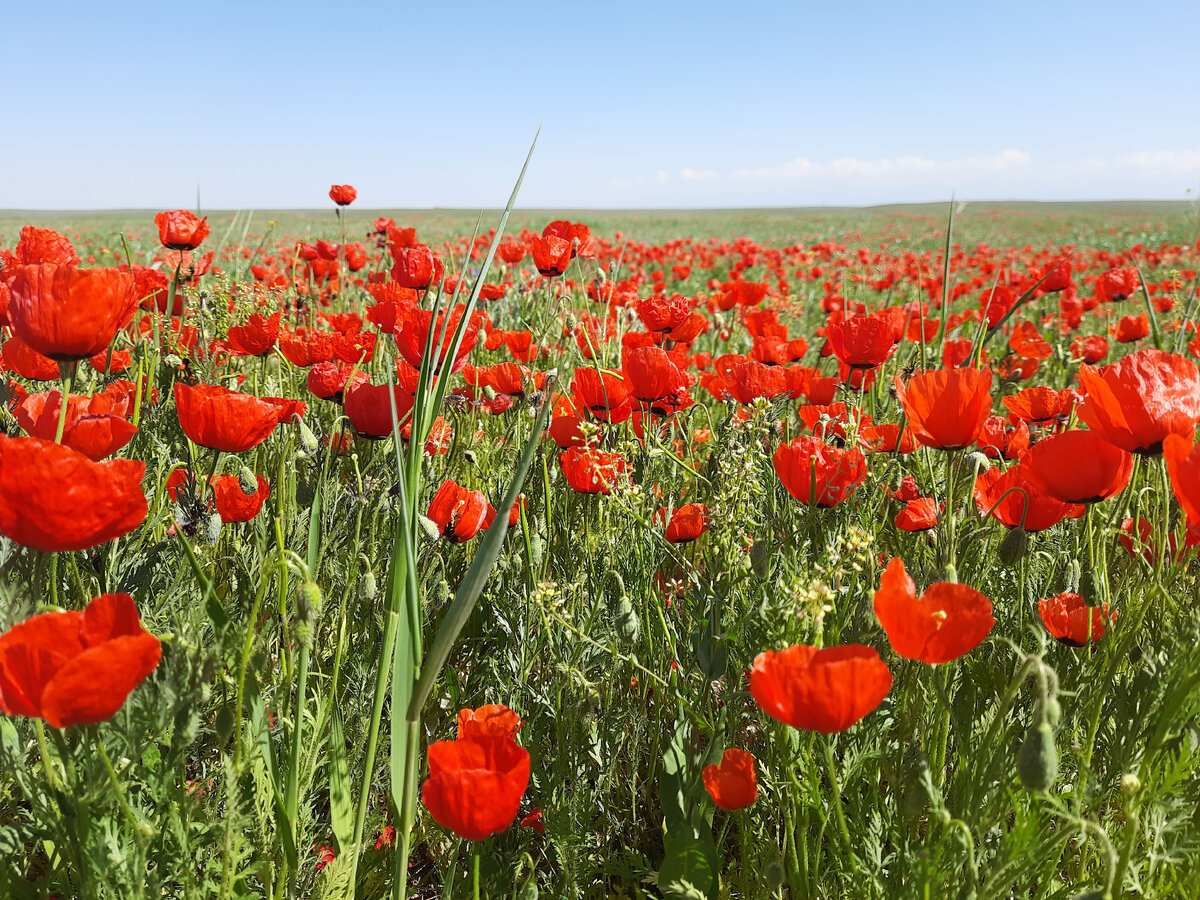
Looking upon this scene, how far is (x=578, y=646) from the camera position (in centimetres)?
166

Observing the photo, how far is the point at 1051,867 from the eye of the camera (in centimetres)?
119

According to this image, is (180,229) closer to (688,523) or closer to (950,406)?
(688,523)

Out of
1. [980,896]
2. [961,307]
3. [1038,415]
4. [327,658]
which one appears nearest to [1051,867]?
[980,896]

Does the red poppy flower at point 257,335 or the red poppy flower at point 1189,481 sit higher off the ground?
the red poppy flower at point 257,335

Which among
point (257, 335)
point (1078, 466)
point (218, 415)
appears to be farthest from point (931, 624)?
point (257, 335)

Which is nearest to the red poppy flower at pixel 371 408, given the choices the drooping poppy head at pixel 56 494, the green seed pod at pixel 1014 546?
the drooping poppy head at pixel 56 494

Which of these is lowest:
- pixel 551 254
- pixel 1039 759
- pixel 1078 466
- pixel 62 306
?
pixel 1039 759

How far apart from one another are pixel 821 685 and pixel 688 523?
2.71 feet

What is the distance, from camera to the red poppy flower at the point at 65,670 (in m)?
0.80

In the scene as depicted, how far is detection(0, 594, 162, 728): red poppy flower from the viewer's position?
31.6 inches

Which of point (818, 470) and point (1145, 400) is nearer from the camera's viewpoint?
point (1145, 400)

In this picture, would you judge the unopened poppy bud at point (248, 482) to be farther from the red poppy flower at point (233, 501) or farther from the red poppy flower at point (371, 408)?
the red poppy flower at point (371, 408)

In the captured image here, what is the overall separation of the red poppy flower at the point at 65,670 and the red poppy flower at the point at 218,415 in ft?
1.98

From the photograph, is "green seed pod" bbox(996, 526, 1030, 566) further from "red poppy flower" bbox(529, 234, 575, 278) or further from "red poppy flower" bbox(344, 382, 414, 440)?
"red poppy flower" bbox(529, 234, 575, 278)
